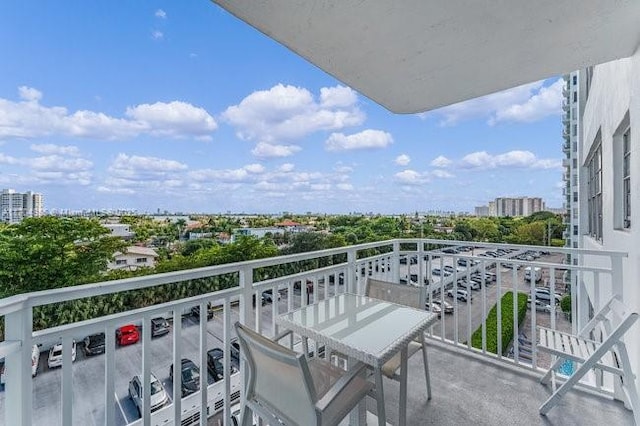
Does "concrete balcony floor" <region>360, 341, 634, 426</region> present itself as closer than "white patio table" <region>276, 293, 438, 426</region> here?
No

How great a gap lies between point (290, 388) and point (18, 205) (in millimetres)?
3939

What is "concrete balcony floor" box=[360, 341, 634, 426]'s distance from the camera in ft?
7.29

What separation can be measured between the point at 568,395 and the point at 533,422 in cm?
59

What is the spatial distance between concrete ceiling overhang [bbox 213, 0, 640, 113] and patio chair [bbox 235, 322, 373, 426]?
5.67ft

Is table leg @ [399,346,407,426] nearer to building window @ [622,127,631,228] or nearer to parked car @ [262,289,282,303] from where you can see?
parked car @ [262,289,282,303]

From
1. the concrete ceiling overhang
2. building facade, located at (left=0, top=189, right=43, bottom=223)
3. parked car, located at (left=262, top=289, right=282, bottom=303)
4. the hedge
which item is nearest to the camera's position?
the concrete ceiling overhang

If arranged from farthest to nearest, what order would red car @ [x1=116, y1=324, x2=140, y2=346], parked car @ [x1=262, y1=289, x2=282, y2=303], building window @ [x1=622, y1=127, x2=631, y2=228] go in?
building window @ [x1=622, y1=127, x2=631, y2=228], parked car @ [x1=262, y1=289, x2=282, y2=303], red car @ [x1=116, y1=324, x2=140, y2=346]

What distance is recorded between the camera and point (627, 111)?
2.65 meters

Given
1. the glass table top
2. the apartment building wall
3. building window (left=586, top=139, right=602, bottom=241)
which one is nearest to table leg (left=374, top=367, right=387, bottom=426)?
the glass table top

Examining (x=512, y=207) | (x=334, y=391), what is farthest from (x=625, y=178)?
(x=512, y=207)

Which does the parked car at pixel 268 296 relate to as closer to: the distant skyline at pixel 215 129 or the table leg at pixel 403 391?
the table leg at pixel 403 391

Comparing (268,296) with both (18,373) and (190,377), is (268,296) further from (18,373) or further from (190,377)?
(18,373)

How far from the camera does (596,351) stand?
78.4 inches

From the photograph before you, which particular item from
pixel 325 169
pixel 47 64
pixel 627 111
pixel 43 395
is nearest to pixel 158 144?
pixel 47 64
